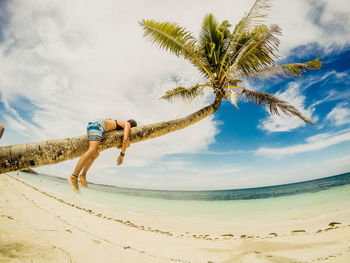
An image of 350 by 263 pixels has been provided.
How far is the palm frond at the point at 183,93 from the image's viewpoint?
22.1 ft

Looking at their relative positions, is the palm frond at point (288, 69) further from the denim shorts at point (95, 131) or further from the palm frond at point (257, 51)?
the denim shorts at point (95, 131)

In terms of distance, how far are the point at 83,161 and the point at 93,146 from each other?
249 mm

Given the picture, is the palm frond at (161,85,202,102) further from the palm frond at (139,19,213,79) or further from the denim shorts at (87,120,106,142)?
the denim shorts at (87,120,106,142)

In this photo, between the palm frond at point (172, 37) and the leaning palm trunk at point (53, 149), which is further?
the palm frond at point (172, 37)

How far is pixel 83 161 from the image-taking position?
238 centimetres

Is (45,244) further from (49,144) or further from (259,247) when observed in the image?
(259,247)

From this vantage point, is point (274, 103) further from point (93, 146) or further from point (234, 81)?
point (93, 146)

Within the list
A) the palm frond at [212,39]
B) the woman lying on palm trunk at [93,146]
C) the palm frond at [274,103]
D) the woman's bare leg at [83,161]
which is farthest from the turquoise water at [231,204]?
the woman's bare leg at [83,161]

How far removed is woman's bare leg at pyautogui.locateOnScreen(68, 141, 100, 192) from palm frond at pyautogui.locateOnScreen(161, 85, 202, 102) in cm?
474

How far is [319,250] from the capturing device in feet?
14.1

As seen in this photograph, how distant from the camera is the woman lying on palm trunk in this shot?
2400mm

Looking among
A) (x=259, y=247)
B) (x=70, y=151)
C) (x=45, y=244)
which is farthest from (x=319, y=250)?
(x=45, y=244)

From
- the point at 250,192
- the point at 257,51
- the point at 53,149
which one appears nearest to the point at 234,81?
the point at 257,51

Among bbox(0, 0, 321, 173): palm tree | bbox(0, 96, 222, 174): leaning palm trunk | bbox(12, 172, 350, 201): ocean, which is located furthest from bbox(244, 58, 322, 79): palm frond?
bbox(12, 172, 350, 201): ocean
